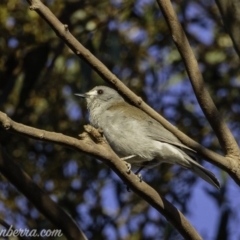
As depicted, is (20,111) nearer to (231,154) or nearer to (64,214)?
(64,214)

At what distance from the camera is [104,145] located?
9.26 feet

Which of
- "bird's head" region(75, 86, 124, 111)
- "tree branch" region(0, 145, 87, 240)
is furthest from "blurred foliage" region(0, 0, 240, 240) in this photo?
"tree branch" region(0, 145, 87, 240)

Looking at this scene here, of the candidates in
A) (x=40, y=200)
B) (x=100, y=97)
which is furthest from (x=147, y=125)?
(x=40, y=200)

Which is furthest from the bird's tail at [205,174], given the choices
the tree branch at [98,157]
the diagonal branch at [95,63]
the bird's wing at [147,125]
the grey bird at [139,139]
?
the tree branch at [98,157]

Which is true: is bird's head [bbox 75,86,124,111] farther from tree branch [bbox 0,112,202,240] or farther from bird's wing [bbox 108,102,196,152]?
tree branch [bbox 0,112,202,240]

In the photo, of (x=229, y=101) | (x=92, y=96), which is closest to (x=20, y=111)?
(x=92, y=96)

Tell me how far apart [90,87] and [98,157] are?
2.35 meters

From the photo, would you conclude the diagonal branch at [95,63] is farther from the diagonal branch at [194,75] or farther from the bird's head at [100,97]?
the bird's head at [100,97]

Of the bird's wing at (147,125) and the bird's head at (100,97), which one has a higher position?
the bird's head at (100,97)

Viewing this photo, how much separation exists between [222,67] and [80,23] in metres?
1.13

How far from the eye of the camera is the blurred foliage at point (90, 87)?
5121 mm

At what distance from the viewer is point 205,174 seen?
3.82 meters

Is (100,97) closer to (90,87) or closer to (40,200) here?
(90,87)

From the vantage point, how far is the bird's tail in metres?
3.73
